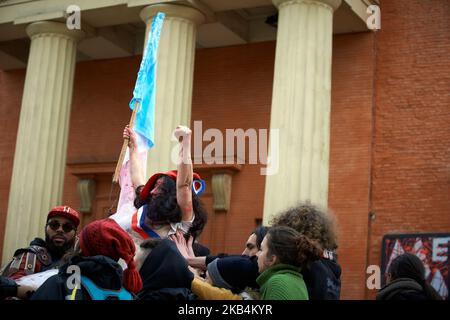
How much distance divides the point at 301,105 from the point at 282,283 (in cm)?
959

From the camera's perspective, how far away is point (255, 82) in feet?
60.8

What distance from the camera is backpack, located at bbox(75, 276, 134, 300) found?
5004 mm

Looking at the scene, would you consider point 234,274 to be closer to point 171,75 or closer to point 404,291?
point 404,291

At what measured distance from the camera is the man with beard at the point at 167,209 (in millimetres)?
6629

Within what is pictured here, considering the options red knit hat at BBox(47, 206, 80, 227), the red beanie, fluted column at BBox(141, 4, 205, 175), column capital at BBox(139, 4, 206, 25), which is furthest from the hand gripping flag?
column capital at BBox(139, 4, 206, 25)

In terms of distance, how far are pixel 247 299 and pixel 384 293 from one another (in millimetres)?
1647

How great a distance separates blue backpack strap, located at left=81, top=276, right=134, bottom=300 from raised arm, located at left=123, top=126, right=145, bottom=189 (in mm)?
2606

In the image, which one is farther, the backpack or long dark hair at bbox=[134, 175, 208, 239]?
long dark hair at bbox=[134, 175, 208, 239]

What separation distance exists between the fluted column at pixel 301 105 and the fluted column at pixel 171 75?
184 centimetres

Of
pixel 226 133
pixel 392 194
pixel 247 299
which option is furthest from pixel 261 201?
pixel 247 299

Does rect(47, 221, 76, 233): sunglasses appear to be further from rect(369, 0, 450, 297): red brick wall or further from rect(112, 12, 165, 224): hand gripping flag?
rect(369, 0, 450, 297): red brick wall

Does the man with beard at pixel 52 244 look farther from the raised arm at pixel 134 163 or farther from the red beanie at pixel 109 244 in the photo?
the red beanie at pixel 109 244

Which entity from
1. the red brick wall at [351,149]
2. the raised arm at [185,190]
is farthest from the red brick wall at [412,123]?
the raised arm at [185,190]

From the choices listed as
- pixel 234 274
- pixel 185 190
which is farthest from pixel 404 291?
pixel 185 190
